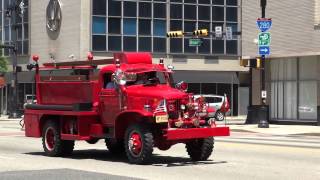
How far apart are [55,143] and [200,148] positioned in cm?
400

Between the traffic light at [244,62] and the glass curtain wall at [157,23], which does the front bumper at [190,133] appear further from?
the glass curtain wall at [157,23]

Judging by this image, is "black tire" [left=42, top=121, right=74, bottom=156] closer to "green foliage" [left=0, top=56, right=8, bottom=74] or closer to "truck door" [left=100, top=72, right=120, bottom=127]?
"truck door" [left=100, top=72, right=120, bottom=127]

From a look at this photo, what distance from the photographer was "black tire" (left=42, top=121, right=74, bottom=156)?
1788cm

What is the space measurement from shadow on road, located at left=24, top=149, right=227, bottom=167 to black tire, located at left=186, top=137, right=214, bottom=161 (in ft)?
0.52

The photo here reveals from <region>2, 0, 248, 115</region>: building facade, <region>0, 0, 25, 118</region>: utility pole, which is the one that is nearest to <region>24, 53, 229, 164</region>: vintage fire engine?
<region>0, 0, 25, 118</region>: utility pole

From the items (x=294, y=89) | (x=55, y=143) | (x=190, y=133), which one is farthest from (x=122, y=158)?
(x=294, y=89)

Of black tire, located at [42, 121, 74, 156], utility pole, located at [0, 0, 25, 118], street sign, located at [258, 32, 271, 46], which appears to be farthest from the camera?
utility pole, located at [0, 0, 25, 118]

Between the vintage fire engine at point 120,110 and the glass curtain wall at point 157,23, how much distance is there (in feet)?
123

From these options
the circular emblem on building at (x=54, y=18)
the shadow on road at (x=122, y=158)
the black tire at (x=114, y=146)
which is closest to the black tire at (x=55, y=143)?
Answer: the shadow on road at (x=122, y=158)

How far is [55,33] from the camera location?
57.8 metres

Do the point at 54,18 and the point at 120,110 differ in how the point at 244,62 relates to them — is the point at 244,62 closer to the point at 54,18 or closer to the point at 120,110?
the point at 120,110

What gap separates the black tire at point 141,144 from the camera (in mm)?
15227

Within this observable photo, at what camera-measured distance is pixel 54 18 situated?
5769cm

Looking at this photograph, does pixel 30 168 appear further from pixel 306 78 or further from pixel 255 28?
pixel 255 28
